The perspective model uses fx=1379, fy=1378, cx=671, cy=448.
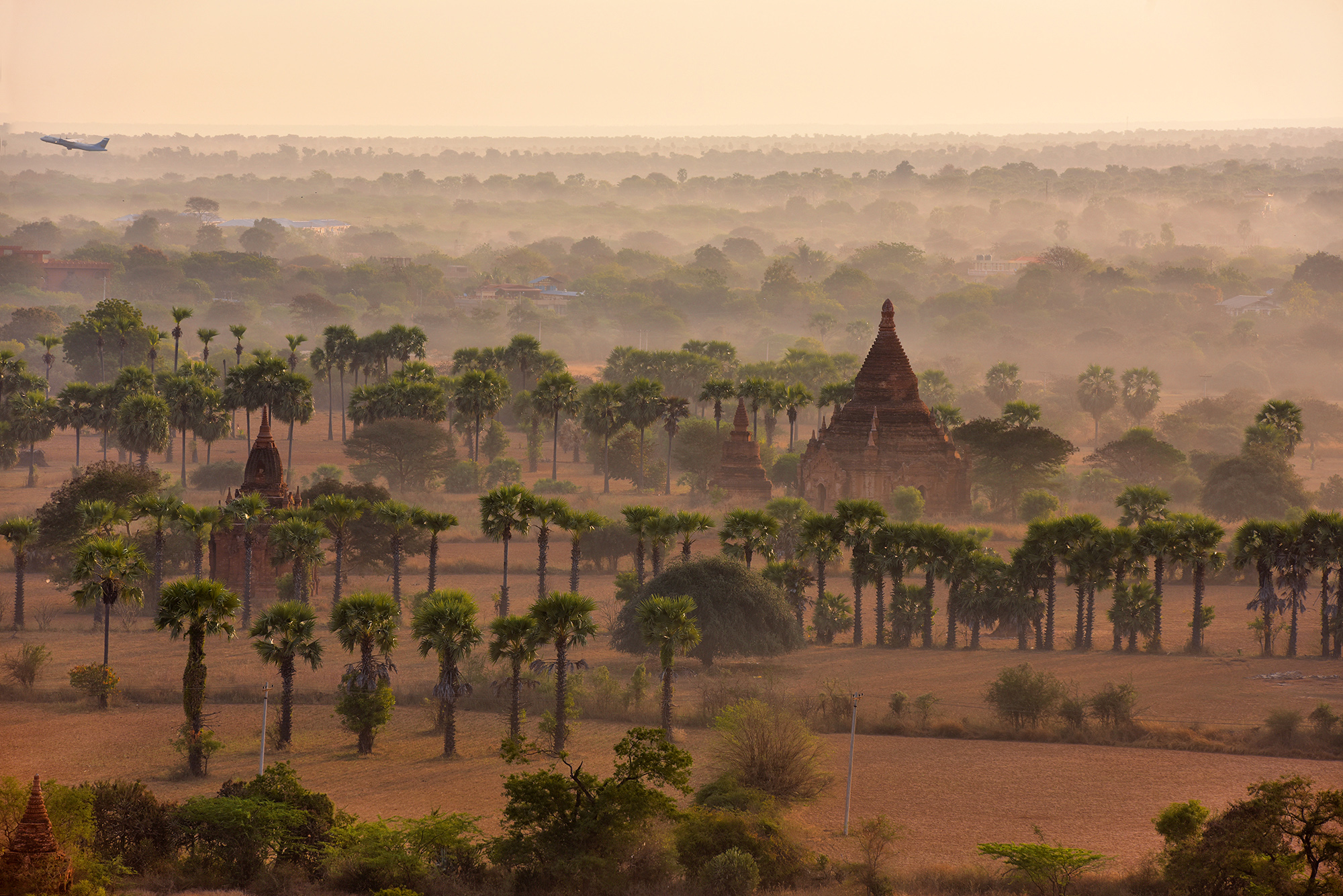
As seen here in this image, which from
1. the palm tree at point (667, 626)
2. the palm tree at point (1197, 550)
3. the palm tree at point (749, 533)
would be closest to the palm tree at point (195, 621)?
the palm tree at point (667, 626)

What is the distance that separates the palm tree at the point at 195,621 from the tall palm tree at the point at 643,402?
4846cm

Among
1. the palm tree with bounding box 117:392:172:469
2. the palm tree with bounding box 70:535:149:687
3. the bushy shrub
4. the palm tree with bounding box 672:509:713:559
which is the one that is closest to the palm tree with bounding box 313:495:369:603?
the palm tree with bounding box 70:535:149:687

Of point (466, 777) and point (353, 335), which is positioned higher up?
point (353, 335)

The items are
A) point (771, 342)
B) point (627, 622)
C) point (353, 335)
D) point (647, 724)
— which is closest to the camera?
point (647, 724)

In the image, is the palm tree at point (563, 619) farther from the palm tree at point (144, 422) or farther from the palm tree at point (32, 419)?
the palm tree at point (32, 419)

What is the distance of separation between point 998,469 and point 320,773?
54842 millimetres

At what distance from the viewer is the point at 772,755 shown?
121 feet

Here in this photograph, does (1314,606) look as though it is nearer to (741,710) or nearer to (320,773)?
(741,710)

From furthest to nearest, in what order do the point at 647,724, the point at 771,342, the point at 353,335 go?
the point at 771,342, the point at 353,335, the point at 647,724

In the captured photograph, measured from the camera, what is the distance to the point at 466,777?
38.7 metres

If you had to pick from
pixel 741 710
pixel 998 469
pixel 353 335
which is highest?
pixel 353 335

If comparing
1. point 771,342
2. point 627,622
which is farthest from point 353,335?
point 771,342

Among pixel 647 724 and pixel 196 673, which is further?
pixel 647 724

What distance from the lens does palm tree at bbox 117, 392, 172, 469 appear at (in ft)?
254
